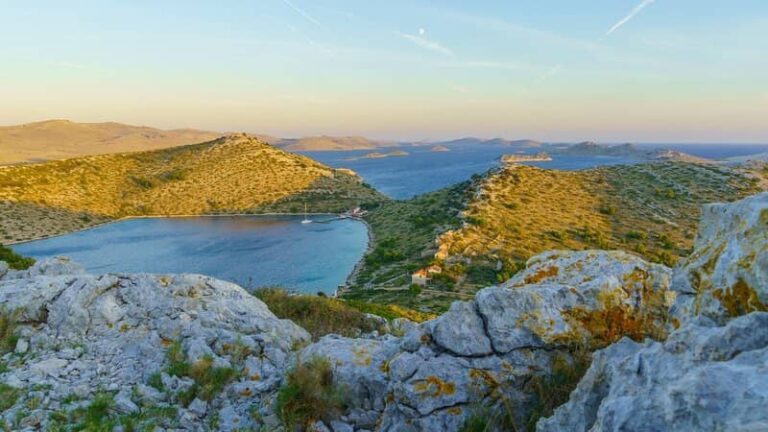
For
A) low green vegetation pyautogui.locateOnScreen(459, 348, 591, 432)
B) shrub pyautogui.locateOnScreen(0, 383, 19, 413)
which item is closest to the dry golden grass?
low green vegetation pyautogui.locateOnScreen(459, 348, 591, 432)

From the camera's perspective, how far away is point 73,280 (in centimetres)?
1073

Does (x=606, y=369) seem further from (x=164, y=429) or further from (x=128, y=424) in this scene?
(x=128, y=424)

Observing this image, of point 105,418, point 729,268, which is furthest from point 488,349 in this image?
point 105,418

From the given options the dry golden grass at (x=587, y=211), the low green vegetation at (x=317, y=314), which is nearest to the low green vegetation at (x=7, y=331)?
the low green vegetation at (x=317, y=314)

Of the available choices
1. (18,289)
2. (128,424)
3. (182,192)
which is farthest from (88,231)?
(128,424)

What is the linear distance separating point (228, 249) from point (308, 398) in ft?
230

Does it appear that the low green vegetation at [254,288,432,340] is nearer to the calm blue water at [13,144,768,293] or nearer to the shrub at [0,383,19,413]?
the shrub at [0,383,19,413]

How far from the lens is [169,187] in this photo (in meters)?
113

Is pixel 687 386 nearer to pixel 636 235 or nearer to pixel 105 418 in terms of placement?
pixel 105 418

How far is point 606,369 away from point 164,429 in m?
6.16

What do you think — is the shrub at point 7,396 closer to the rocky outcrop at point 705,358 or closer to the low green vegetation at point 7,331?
the low green vegetation at point 7,331

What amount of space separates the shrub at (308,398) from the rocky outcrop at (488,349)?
8.1 inches

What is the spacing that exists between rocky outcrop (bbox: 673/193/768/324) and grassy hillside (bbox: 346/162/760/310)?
1141 inches

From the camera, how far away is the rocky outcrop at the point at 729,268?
4.45 m
